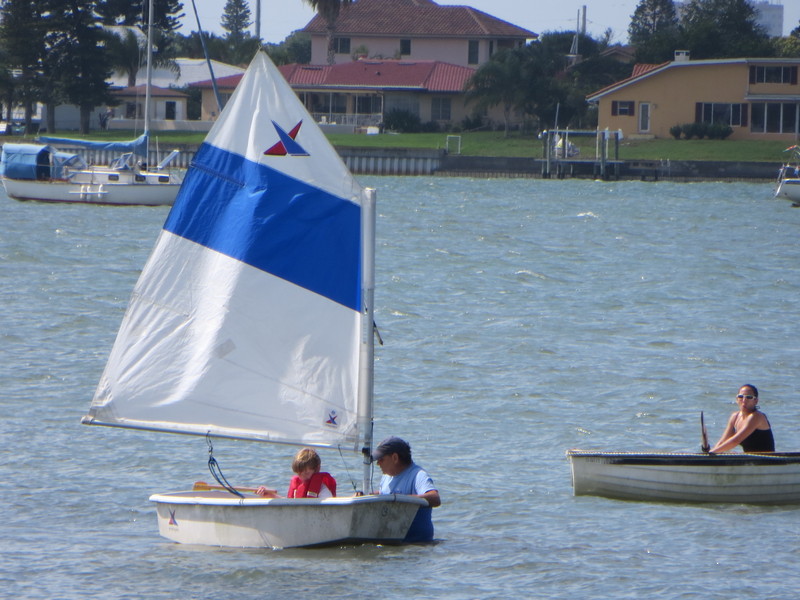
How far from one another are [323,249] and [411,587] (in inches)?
106

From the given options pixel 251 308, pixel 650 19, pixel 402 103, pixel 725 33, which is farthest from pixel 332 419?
pixel 650 19

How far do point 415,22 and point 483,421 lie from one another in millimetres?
78070

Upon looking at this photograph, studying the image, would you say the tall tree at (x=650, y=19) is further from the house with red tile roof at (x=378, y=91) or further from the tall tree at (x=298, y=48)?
the house with red tile roof at (x=378, y=91)

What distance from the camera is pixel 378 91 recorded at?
81062mm

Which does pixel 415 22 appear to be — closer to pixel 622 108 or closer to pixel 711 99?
pixel 622 108

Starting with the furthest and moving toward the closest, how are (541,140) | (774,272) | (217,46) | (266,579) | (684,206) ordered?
1. (217,46)
2. (541,140)
3. (684,206)
4. (774,272)
5. (266,579)

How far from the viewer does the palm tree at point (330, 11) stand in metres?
90.1

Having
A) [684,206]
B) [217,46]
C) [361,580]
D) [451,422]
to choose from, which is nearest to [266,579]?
[361,580]

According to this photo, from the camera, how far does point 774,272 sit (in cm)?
3534

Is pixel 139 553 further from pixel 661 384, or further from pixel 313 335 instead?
pixel 661 384

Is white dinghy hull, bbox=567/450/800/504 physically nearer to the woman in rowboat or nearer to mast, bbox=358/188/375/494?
the woman in rowboat

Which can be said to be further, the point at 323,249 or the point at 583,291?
the point at 583,291

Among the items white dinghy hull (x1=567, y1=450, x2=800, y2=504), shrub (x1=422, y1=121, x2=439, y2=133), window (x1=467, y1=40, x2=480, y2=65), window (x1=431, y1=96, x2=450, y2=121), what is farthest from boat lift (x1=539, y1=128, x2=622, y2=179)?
white dinghy hull (x1=567, y1=450, x2=800, y2=504)

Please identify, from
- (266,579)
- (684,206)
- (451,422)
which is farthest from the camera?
(684,206)
